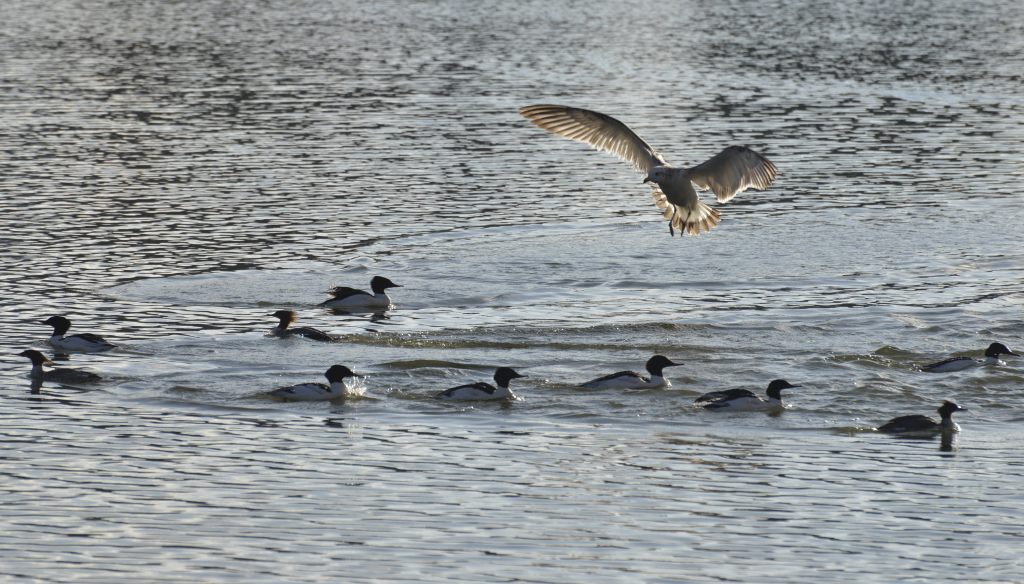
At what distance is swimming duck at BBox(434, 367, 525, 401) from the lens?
64.2ft

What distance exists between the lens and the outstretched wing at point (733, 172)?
74.7 ft

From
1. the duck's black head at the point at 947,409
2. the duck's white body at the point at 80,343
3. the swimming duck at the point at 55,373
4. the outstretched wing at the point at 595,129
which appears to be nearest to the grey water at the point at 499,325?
the swimming duck at the point at 55,373

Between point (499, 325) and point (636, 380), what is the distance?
394cm

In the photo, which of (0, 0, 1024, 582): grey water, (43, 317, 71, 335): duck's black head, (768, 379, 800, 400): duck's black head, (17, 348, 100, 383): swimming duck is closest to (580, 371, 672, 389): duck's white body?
(0, 0, 1024, 582): grey water

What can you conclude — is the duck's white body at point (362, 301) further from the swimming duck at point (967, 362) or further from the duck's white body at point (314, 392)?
the swimming duck at point (967, 362)

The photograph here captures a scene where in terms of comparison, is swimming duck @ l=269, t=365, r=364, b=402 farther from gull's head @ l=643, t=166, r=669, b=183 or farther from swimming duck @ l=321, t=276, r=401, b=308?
gull's head @ l=643, t=166, r=669, b=183

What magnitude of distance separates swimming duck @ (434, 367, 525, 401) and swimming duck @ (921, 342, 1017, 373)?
5.45 metres

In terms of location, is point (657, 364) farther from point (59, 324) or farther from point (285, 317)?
point (59, 324)

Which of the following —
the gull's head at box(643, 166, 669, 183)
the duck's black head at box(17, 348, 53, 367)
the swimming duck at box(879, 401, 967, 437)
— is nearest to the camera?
the swimming duck at box(879, 401, 967, 437)

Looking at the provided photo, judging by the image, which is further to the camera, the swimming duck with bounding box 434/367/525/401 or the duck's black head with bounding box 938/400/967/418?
the swimming duck with bounding box 434/367/525/401

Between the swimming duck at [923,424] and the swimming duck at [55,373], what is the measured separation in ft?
31.1

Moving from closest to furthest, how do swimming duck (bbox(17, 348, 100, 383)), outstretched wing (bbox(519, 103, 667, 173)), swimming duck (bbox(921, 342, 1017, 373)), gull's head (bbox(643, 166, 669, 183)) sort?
swimming duck (bbox(17, 348, 100, 383))
swimming duck (bbox(921, 342, 1017, 373))
outstretched wing (bbox(519, 103, 667, 173))
gull's head (bbox(643, 166, 669, 183))

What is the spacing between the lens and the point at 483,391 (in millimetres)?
19547

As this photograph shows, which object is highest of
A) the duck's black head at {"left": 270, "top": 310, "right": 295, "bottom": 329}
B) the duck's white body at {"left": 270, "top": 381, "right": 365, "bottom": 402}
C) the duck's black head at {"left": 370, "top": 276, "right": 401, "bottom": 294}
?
the duck's black head at {"left": 370, "top": 276, "right": 401, "bottom": 294}
